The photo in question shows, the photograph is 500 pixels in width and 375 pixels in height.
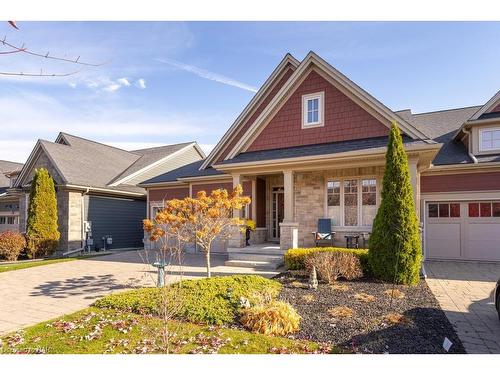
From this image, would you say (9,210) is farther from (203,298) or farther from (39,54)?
(39,54)

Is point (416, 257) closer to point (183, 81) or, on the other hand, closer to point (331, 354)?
point (331, 354)

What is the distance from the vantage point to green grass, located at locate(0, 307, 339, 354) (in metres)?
4.45

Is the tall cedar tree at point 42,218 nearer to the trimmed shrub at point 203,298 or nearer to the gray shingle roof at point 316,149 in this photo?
the gray shingle roof at point 316,149

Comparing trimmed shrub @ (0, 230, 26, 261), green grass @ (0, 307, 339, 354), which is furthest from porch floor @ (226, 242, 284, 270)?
trimmed shrub @ (0, 230, 26, 261)

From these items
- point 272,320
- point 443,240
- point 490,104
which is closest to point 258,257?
point 272,320

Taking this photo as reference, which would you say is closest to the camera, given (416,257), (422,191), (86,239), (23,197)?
(416,257)

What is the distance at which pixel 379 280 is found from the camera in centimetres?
838

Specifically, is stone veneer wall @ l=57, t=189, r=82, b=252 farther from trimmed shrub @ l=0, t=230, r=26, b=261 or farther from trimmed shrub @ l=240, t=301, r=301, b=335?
trimmed shrub @ l=240, t=301, r=301, b=335

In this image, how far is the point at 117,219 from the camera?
1938cm

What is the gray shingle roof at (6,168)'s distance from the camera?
24159mm

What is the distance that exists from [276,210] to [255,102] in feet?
16.6

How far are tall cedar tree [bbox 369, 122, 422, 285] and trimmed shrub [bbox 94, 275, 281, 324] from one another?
2.87 meters

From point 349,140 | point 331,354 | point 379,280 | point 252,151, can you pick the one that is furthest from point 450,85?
point 331,354
